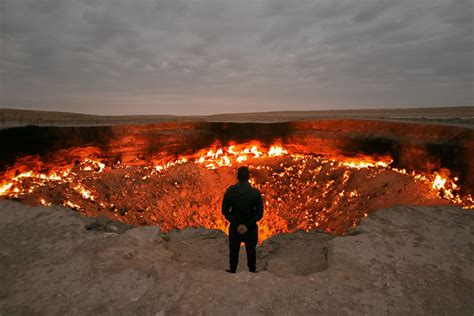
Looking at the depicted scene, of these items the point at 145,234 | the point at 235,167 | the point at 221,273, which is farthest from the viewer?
the point at 235,167

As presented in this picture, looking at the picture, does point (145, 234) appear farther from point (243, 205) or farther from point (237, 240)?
point (243, 205)

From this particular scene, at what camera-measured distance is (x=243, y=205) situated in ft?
14.5

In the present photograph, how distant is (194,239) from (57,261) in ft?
10.1

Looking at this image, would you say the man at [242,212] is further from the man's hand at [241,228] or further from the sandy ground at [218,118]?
the sandy ground at [218,118]

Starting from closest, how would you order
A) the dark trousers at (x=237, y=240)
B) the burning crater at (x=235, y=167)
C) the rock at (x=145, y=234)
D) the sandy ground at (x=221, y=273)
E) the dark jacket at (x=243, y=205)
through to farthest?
the sandy ground at (x=221, y=273) < the dark jacket at (x=243, y=205) < the dark trousers at (x=237, y=240) < the rock at (x=145, y=234) < the burning crater at (x=235, y=167)

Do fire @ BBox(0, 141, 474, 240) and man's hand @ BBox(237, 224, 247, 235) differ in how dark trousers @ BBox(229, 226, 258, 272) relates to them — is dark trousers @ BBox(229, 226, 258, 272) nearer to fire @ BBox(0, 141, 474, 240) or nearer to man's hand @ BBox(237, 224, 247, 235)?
man's hand @ BBox(237, 224, 247, 235)

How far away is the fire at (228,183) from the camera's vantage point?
9.53m

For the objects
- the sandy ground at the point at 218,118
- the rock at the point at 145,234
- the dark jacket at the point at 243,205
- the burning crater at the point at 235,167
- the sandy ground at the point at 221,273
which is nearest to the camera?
the sandy ground at the point at 221,273

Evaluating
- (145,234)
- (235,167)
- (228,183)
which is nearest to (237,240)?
(145,234)

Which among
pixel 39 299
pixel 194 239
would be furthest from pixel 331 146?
pixel 39 299

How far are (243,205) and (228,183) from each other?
11.7m

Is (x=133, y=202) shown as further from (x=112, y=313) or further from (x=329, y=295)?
(x=329, y=295)

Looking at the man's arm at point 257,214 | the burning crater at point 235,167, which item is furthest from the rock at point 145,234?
the burning crater at point 235,167

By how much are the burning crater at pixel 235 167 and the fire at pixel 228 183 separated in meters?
0.06
